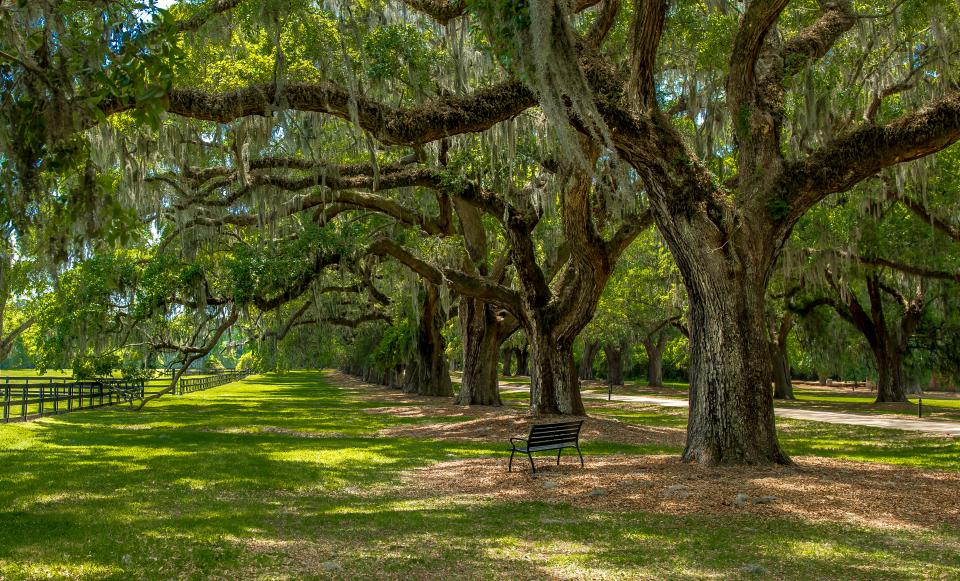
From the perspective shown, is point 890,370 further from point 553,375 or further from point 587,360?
point 587,360

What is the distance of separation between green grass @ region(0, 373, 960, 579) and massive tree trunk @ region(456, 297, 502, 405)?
12652mm

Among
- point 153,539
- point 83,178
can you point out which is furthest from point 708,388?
point 83,178

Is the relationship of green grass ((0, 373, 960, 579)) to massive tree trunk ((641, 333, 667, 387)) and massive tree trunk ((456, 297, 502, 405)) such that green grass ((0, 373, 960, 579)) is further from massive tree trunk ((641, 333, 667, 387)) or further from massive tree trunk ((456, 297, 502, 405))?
massive tree trunk ((641, 333, 667, 387))

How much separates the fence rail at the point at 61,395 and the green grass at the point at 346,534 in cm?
807

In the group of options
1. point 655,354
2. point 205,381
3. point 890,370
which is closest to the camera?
point 890,370

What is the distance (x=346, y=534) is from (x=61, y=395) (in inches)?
856

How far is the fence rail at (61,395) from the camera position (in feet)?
63.7

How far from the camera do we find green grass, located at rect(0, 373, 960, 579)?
5602 mm

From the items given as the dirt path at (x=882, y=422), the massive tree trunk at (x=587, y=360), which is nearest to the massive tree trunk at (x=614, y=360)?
the massive tree trunk at (x=587, y=360)

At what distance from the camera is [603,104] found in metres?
9.84

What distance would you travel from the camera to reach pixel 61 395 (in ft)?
81.3

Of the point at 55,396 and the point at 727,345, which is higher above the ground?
the point at 727,345

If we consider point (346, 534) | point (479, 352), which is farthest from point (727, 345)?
point (479, 352)

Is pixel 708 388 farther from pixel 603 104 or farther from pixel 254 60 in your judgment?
pixel 254 60
